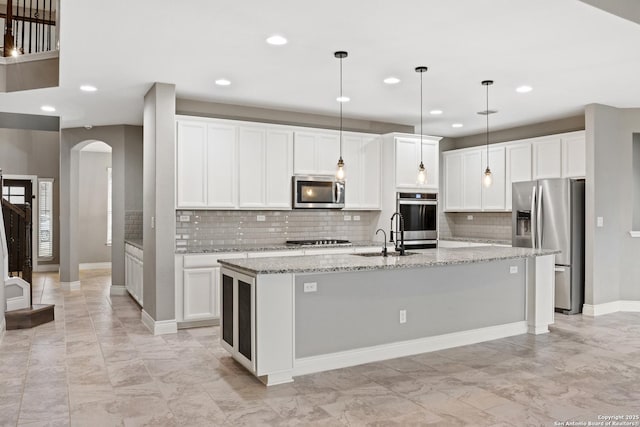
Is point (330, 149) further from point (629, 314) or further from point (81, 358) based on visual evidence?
point (629, 314)

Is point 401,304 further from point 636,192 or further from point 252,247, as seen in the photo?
point 636,192

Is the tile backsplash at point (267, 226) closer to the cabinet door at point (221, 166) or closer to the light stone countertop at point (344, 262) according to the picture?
the cabinet door at point (221, 166)

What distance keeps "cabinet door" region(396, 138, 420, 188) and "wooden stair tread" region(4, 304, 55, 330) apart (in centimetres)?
481

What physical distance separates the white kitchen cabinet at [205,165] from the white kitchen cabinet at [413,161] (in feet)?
7.92

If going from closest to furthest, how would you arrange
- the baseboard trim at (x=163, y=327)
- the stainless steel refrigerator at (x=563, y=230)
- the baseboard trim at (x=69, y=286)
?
the baseboard trim at (x=163, y=327) < the stainless steel refrigerator at (x=563, y=230) < the baseboard trim at (x=69, y=286)

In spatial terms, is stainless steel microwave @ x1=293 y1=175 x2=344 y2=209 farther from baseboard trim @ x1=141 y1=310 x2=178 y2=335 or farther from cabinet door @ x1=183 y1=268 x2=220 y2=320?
baseboard trim @ x1=141 y1=310 x2=178 y2=335

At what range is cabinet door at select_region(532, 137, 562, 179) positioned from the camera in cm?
687

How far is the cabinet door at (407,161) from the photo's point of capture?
7078mm

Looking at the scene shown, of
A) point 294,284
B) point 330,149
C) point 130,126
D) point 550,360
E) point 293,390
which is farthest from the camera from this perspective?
point 130,126

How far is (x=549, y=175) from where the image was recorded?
7.00 metres

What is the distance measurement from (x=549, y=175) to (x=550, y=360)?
348cm

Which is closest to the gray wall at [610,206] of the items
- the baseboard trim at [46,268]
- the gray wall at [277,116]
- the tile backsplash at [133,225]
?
the gray wall at [277,116]

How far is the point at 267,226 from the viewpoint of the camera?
261 inches

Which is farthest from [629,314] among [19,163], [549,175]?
[19,163]
